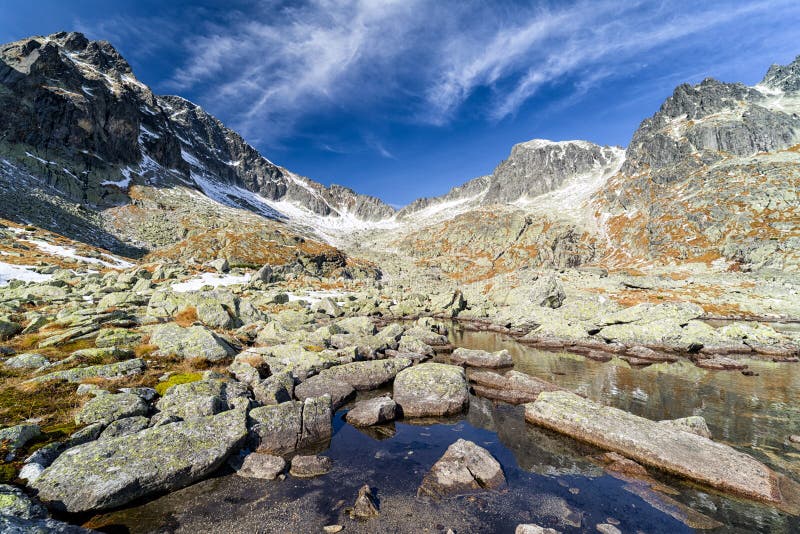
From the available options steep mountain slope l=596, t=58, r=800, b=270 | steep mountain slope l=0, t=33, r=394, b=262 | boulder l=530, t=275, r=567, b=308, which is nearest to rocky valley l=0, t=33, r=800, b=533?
boulder l=530, t=275, r=567, b=308

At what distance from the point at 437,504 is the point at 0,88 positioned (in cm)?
21405

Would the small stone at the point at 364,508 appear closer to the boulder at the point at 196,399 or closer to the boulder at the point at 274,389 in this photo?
the boulder at the point at 196,399

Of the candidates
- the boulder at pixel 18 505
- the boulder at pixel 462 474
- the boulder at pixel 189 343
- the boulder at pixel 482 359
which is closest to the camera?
the boulder at pixel 18 505

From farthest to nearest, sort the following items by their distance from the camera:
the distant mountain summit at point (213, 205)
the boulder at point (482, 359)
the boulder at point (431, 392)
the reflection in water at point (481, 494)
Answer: the distant mountain summit at point (213, 205), the boulder at point (482, 359), the boulder at point (431, 392), the reflection in water at point (481, 494)

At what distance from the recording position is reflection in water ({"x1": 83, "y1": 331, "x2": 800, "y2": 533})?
11.0 meters

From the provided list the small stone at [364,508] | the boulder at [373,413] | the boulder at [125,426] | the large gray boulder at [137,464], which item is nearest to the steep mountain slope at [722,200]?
the boulder at [373,413]

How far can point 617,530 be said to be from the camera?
11023 millimetres

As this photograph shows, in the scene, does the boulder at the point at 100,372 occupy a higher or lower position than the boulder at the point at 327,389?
higher

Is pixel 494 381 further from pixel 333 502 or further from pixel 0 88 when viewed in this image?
pixel 0 88

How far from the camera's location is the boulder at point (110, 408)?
13.4 metres

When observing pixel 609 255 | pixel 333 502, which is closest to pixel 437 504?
pixel 333 502

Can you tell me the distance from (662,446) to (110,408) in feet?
80.6

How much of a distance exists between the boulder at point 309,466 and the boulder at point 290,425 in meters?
1.69

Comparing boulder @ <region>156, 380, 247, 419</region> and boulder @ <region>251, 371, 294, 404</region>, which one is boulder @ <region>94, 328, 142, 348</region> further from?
boulder @ <region>251, 371, 294, 404</region>
